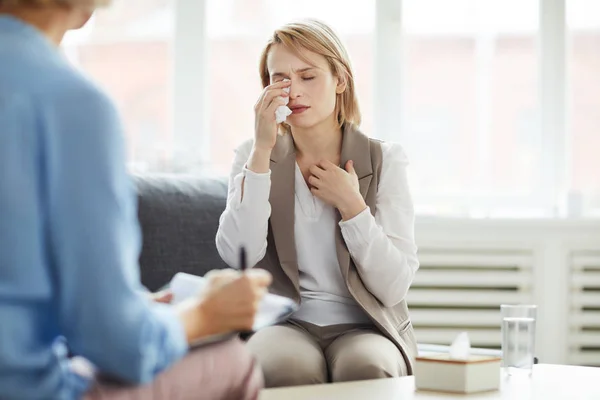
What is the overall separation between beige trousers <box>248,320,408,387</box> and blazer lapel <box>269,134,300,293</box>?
0.13 m

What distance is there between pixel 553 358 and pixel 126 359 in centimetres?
274

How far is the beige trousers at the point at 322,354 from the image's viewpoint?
1974 millimetres

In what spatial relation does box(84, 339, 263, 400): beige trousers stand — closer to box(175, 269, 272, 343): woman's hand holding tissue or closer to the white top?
box(175, 269, 272, 343): woman's hand holding tissue

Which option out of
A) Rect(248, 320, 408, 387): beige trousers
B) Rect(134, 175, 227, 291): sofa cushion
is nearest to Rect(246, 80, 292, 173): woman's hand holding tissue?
Rect(134, 175, 227, 291): sofa cushion

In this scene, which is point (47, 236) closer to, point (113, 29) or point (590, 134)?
point (113, 29)

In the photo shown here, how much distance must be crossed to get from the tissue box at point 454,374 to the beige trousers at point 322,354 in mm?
229

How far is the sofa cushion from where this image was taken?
2260 mm

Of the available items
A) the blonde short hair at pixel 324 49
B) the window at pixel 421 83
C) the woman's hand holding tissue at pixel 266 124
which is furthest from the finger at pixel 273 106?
the window at pixel 421 83

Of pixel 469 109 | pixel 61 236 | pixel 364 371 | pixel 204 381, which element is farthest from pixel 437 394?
pixel 469 109

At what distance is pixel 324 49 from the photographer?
2.25m

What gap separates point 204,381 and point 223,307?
113 mm

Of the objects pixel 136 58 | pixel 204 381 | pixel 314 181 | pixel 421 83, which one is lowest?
pixel 204 381

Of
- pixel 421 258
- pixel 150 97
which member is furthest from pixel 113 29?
pixel 421 258

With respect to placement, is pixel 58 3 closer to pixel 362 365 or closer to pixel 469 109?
pixel 362 365
